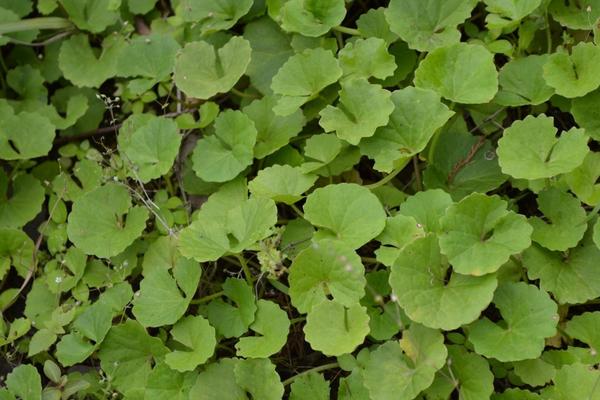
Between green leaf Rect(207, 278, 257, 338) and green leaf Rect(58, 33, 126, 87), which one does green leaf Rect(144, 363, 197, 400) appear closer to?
→ green leaf Rect(207, 278, 257, 338)

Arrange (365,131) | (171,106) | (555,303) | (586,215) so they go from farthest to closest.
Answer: (171,106), (365,131), (586,215), (555,303)

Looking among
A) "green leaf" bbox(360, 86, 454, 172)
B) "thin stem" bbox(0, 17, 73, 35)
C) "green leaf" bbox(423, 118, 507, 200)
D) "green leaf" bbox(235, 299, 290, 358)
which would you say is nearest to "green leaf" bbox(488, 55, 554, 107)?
"green leaf" bbox(423, 118, 507, 200)

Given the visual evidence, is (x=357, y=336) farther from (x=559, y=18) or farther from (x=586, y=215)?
(x=559, y=18)

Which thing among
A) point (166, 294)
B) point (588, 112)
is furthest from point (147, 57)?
point (588, 112)

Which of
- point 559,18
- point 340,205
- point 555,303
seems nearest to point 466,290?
point 555,303

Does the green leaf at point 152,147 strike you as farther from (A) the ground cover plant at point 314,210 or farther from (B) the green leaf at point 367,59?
(B) the green leaf at point 367,59

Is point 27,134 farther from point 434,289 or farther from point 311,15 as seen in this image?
point 434,289

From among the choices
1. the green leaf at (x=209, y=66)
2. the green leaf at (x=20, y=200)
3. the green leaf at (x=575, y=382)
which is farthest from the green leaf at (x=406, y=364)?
the green leaf at (x=20, y=200)
